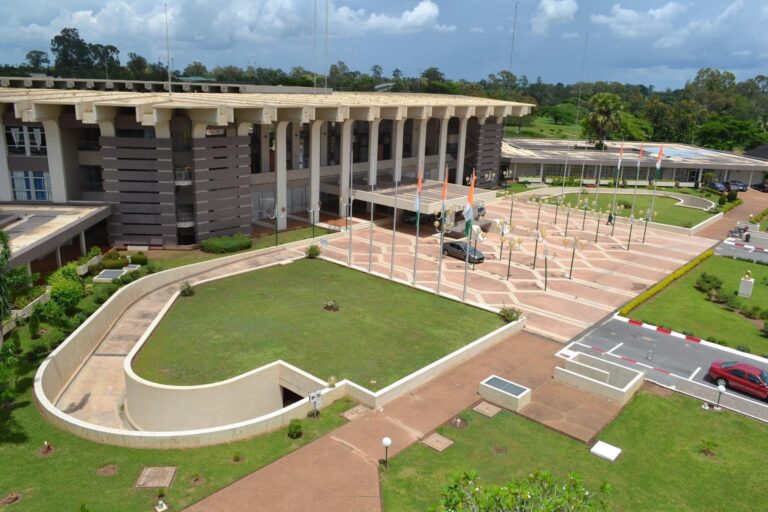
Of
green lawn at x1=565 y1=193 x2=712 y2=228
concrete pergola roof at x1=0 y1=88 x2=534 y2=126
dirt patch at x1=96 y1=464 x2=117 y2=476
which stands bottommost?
dirt patch at x1=96 y1=464 x2=117 y2=476

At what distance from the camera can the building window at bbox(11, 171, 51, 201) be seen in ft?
150

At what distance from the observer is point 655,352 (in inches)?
1240

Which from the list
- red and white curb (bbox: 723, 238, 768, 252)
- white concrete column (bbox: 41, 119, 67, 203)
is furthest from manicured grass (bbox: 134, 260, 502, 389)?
red and white curb (bbox: 723, 238, 768, 252)

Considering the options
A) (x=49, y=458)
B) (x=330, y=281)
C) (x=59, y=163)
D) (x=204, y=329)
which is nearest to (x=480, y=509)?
(x=49, y=458)

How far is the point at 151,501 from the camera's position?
18609 millimetres

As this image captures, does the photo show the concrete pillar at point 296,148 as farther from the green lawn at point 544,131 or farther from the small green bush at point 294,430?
the green lawn at point 544,131

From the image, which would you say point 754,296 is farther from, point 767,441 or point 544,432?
point 544,432

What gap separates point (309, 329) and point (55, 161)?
2715 cm

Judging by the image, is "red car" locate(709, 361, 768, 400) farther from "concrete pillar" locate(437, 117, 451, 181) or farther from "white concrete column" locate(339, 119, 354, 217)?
"concrete pillar" locate(437, 117, 451, 181)

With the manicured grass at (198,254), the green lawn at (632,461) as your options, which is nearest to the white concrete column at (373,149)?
the manicured grass at (198,254)

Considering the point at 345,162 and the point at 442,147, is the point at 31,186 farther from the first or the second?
the point at 442,147

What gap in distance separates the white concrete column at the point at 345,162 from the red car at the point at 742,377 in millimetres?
35872

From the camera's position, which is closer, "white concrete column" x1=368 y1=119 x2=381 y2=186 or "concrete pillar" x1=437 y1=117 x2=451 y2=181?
"white concrete column" x1=368 y1=119 x2=381 y2=186

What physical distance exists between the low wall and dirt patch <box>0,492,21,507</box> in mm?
22164
